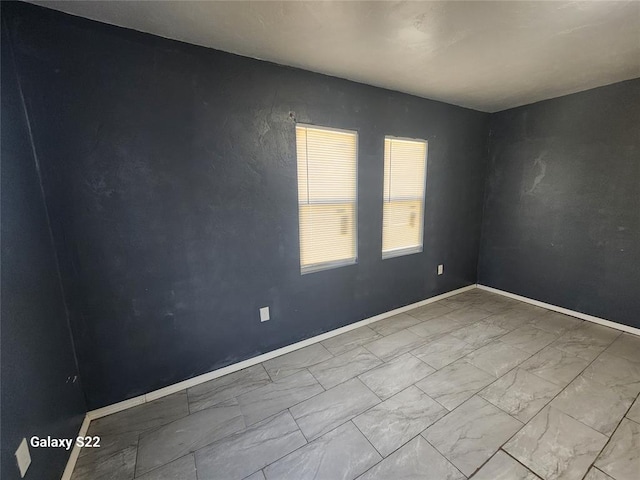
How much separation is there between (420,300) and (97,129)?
357 centimetres

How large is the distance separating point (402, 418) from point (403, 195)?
2205 mm

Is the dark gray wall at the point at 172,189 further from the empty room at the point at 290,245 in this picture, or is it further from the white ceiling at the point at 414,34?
the white ceiling at the point at 414,34

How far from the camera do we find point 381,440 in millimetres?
1516

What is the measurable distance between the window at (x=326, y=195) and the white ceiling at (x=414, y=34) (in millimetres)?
568

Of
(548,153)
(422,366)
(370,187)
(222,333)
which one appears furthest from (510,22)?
(222,333)

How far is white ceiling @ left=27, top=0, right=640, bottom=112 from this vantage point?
56.0 inches

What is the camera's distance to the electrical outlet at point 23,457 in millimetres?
1074

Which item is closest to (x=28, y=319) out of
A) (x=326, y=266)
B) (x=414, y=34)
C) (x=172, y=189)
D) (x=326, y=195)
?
(x=172, y=189)

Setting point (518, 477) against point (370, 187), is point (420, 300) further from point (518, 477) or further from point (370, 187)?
point (518, 477)

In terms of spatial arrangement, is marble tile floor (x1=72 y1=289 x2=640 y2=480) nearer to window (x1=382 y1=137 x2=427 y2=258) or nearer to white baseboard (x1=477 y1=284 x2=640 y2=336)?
white baseboard (x1=477 y1=284 x2=640 y2=336)

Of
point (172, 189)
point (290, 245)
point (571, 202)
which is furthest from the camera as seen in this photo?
point (571, 202)

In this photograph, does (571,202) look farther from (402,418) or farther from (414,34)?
(402,418)

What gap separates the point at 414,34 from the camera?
1.67m

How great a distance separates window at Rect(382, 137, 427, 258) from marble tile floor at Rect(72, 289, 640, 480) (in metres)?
1.14
